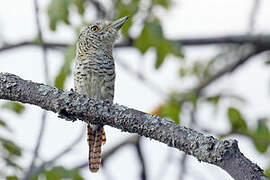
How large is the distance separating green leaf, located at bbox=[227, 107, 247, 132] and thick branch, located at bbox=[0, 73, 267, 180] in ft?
9.92

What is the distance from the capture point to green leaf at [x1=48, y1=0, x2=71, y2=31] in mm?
5531

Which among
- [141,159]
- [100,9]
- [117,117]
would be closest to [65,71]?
[100,9]

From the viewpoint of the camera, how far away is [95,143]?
5.38 meters

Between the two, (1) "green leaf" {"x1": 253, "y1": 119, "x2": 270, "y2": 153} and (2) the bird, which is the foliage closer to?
(2) the bird

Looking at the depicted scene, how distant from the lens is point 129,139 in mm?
7605

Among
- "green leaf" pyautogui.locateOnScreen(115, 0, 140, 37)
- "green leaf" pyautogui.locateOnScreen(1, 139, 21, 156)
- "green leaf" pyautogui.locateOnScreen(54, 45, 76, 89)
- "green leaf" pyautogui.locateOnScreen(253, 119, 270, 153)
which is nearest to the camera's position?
"green leaf" pyautogui.locateOnScreen(1, 139, 21, 156)

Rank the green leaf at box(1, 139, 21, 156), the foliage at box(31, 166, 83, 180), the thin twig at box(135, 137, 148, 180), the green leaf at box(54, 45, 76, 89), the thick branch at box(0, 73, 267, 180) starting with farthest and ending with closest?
the thin twig at box(135, 137, 148, 180) → the green leaf at box(54, 45, 76, 89) → the green leaf at box(1, 139, 21, 156) → the foliage at box(31, 166, 83, 180) → the thick branch at box(0, 73, 267, 180)

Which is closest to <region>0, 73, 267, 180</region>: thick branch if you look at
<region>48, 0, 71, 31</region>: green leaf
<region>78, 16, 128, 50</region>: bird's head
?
<region>48, 0, 71, 31</region>: green leaf

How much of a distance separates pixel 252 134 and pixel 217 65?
1.43m

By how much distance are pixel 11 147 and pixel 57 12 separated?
1.28 m

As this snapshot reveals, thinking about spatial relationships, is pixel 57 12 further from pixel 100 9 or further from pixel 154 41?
pixel 100 9

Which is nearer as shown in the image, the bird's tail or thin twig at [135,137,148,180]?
the bird's tail

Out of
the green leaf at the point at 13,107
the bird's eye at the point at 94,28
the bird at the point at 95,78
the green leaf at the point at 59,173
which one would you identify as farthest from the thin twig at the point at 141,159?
the green leaf at the point at 59,173

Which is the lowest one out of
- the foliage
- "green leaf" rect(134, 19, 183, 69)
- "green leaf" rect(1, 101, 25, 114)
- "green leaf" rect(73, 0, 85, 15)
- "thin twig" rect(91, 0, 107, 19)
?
the foliage
